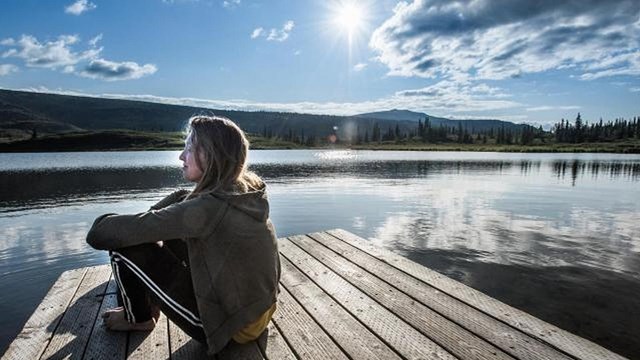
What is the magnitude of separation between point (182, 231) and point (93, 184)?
33.4m

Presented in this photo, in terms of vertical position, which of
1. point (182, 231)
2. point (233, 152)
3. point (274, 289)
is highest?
point (233, 152)

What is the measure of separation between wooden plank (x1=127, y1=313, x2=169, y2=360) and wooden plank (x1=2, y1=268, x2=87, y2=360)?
914 millimetres

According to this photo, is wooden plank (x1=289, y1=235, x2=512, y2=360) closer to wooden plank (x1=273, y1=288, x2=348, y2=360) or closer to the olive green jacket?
wooden plank (x1=273, y1=288, x2=348, y2=360)

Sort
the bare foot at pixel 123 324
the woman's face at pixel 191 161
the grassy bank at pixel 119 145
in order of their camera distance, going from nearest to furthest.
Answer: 1. the woman's face at pixel 191 161
2. the bare foot at pixel 123 324
3. the grassy bank at pixel 119 145

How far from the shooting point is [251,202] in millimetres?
3508

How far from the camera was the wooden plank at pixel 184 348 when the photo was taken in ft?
13.0

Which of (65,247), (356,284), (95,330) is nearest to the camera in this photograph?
(95,330)

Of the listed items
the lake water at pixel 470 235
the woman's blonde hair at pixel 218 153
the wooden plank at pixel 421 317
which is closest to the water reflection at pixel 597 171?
the lake water at pixel 470 235

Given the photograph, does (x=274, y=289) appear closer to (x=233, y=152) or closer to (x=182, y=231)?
(x=182, y=231)

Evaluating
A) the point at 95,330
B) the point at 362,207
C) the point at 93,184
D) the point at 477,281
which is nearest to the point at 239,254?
the point at 95,330

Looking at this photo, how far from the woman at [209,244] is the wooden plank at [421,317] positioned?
1946mm

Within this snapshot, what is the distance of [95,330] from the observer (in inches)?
178

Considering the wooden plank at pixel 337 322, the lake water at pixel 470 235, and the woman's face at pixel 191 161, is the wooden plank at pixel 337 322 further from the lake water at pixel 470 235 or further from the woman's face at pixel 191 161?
the lake water at pixel 470 235

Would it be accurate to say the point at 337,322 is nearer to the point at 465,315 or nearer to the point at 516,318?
the point at 465,315
